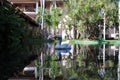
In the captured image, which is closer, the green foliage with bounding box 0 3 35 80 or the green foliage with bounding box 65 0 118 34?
the green foliage with bounding box 0 3 35 80

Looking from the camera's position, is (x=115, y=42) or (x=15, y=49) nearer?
(x=15, y=49)

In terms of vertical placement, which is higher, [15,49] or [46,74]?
[15,49]

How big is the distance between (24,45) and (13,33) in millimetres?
441

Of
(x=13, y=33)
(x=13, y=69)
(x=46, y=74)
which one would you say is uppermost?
(x=13, y=33)

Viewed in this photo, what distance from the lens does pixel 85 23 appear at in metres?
13.0

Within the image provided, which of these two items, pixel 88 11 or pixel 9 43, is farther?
pixel 88 11

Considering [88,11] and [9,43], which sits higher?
[88,11]

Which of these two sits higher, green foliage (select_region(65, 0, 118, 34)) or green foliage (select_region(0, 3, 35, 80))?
green foliage (select_region(65, 0, 118, 34))

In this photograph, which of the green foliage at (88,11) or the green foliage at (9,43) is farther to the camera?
the green foliage at (88,11)

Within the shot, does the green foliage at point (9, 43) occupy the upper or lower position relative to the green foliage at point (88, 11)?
lower

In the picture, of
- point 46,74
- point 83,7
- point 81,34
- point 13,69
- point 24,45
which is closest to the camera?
point 13,69

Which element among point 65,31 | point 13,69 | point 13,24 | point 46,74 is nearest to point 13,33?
point 13,24

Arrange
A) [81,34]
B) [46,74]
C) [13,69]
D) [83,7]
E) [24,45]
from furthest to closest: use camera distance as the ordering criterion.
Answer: [81,34], [83,7], [46,74], [24,45], [13,69]

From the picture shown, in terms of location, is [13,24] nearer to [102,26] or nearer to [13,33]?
[13,33]
